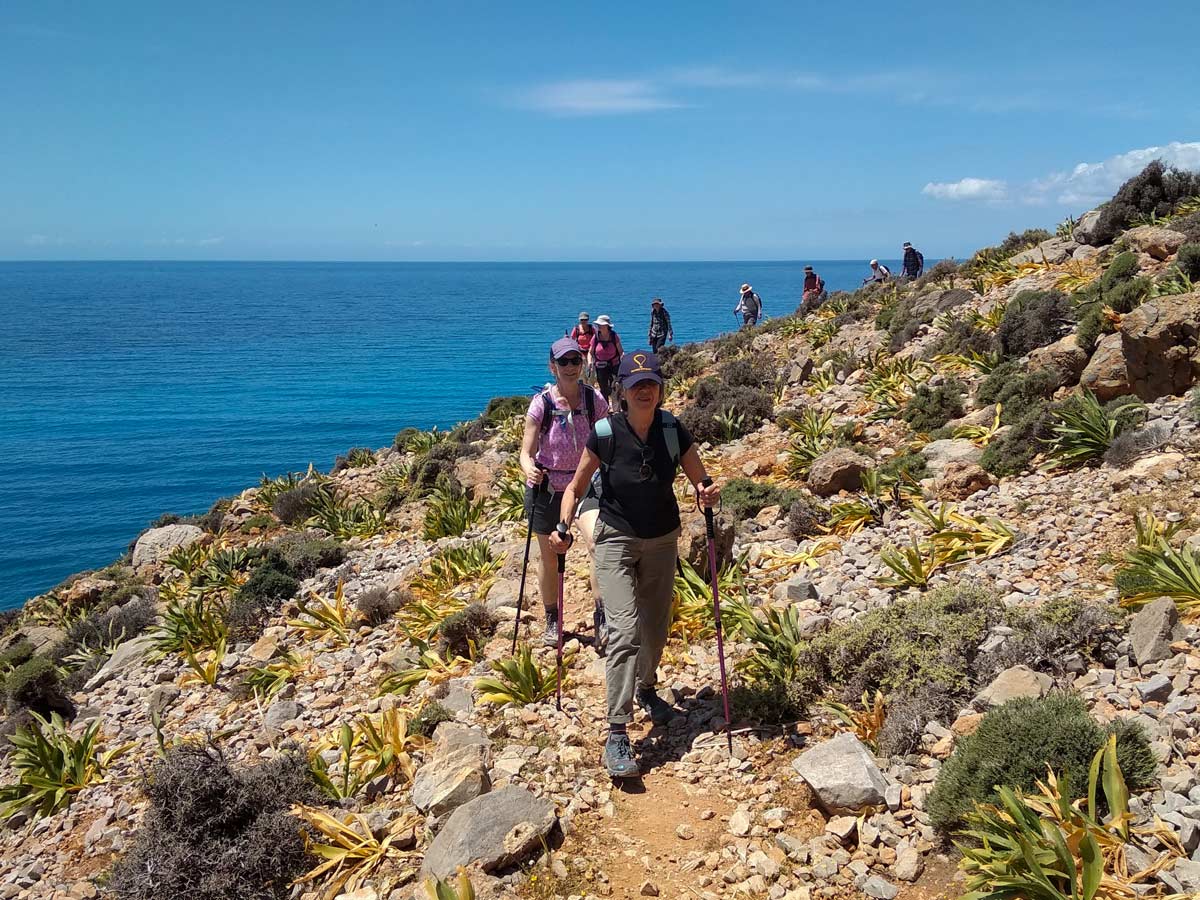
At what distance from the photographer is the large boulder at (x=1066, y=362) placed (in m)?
10.2

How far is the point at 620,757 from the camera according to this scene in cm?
470

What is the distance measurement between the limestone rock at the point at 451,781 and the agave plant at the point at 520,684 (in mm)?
900

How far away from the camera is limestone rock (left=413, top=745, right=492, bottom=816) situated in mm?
4516

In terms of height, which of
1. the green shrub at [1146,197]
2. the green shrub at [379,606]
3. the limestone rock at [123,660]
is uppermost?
the green shrub at [1146,197]

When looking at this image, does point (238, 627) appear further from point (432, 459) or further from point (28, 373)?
point (28, 373)

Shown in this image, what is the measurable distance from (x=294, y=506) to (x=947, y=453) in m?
12.2

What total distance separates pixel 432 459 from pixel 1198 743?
13639mm

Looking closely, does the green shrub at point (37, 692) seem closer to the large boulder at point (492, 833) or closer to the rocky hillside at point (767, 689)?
the rocky hillside at point (767, 689)

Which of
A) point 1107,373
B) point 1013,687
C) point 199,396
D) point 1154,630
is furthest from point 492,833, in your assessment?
point 199,396

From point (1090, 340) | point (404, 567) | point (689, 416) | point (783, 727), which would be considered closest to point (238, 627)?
point (404, 567)

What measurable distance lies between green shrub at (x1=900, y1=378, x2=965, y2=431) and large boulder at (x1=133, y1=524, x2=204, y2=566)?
13.5m

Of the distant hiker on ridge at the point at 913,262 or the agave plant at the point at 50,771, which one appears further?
the distant hiker on ridge at the point at 913,262

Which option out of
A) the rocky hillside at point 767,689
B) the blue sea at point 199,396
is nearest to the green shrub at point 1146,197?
the rocky hillside at point 767,689

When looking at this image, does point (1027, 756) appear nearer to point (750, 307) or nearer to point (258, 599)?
point (258, 599)
